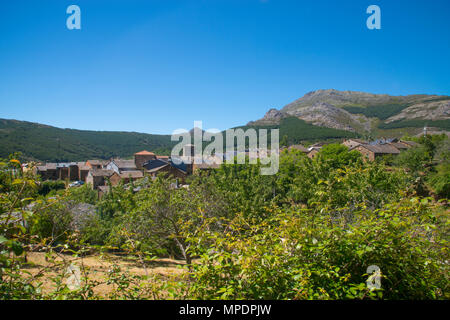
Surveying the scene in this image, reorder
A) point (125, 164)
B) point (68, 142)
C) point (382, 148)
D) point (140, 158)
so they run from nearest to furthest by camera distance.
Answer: point (382, 148) < point (125, 164) < point (140, 158) < point (68, 142)

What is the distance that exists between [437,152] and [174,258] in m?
49.6

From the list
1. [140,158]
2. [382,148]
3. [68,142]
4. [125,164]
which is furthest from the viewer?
[68,142]

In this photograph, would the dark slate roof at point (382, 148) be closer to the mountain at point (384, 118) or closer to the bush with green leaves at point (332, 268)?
the bush with green leaves at point (332, 268)

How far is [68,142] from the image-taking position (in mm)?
122625

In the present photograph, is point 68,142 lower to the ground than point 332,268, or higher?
higher

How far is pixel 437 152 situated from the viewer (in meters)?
43.4

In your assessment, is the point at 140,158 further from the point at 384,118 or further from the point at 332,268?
the point at 384,118

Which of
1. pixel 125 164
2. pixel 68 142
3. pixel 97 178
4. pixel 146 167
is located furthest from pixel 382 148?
pixel 68 142

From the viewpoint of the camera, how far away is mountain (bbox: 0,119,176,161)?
9478 cm

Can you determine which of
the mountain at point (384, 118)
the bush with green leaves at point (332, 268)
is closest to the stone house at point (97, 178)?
the bush with green leaves at point (332, 268)

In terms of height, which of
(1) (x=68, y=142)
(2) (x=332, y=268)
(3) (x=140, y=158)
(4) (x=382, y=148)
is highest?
(1) (x=68, y=142)

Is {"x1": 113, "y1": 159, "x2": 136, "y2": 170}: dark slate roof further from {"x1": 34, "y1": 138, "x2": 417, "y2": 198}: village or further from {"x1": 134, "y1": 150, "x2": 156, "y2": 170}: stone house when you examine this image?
{"x1": 134, "y1": 150, "x2": 156, "y2": 170}: stone house

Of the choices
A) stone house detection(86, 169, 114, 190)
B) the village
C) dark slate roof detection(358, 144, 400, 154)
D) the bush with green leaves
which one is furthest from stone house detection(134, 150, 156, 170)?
the bush with green leaves
